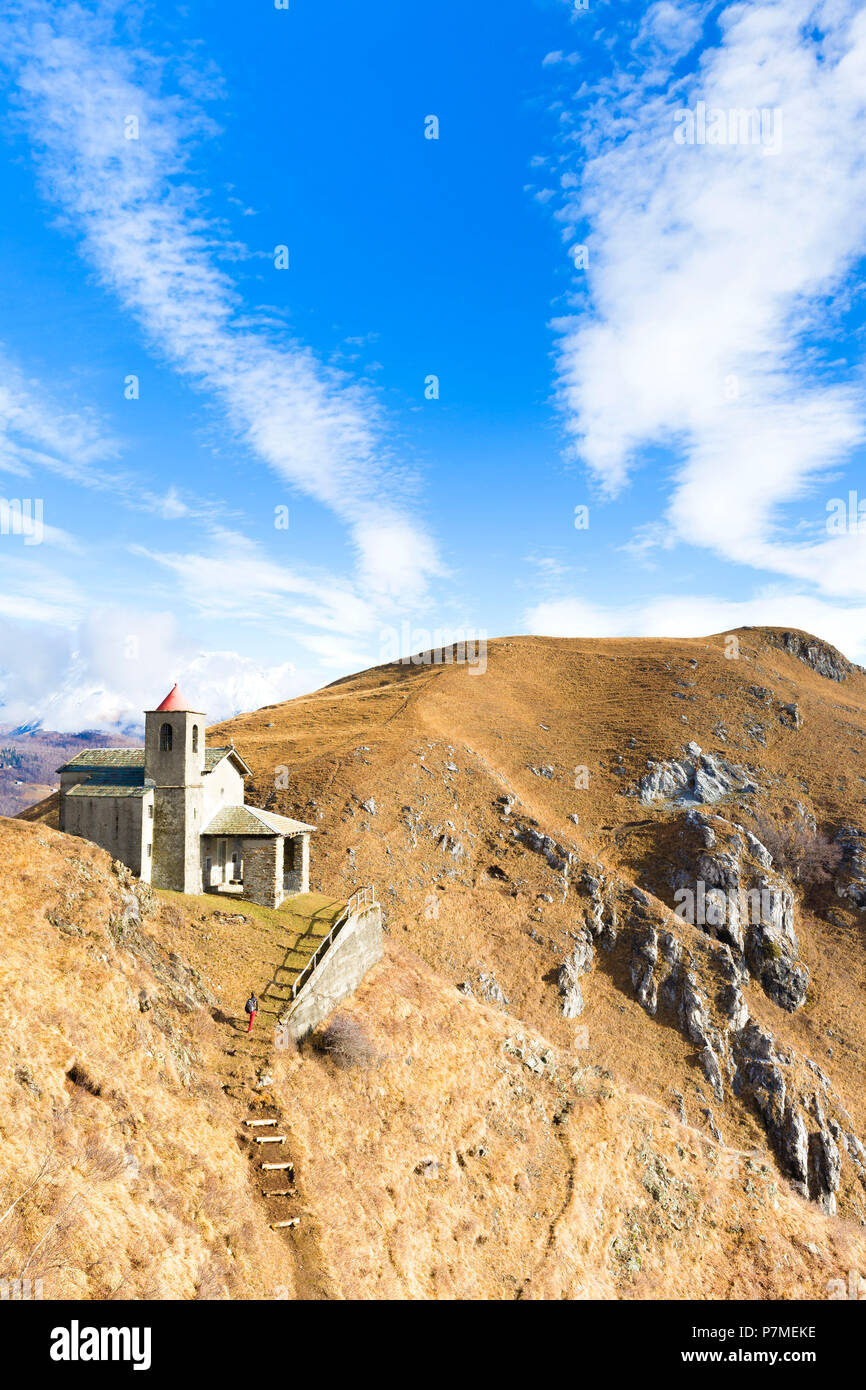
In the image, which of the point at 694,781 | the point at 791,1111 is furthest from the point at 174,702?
the point at 694,781

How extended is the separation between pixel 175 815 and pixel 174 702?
5.19 meters

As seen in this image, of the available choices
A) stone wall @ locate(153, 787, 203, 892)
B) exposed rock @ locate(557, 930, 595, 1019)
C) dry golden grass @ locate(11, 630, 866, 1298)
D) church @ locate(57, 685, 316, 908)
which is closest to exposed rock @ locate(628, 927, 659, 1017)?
dry golden grass @ locate(11, 630, 866, 1298)

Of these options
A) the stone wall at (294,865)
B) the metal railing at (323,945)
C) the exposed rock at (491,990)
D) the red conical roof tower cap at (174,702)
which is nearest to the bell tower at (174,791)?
the red conical roof tower cap at (174,702)

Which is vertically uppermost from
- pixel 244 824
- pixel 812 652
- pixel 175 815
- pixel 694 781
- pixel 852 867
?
pixel 812 652

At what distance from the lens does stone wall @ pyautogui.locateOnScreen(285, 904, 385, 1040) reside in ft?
92.5

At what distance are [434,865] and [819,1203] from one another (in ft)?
94.5

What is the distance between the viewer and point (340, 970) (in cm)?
3244

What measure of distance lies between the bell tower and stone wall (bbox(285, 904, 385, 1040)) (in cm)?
775

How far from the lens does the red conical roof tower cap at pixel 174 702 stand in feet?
115

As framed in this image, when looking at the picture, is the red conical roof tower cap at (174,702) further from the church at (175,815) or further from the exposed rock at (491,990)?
the exposed rock at (491,990)

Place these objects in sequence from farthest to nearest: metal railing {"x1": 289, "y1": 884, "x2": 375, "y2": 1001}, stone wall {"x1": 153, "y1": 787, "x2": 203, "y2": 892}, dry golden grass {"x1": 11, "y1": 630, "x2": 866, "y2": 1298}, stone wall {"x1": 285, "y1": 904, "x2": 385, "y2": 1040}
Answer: stone wall {"x1": 153, "y1": 787, "x2": 203, "y2": 892} → metal railing {"x1": 289, "y1": 884, "x2": 375, "y2": 1001} → stone wall {"x1": 285, "y1": 904, "x2": 385, "y2": 1040} → dry golden grass {"x1": 11, "y1": 630, "x2": 866, "y2": 1298}

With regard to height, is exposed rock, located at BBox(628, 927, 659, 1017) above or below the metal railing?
below

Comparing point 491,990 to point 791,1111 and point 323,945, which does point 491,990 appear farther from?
point 791,1111

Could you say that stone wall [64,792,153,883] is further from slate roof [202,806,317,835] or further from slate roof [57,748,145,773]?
slate roof [202,806,317,835]
